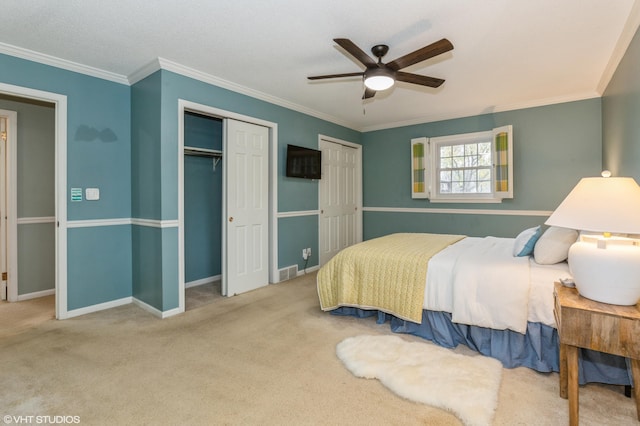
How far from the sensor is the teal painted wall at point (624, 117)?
2477mm

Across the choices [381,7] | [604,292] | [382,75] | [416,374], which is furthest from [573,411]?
[381,7]

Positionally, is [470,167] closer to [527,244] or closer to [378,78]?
[527,244]

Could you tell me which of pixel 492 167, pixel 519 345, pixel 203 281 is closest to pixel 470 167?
pixel 492 167

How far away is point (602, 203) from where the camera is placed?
165cm

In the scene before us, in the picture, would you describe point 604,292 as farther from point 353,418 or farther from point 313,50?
point 313,50

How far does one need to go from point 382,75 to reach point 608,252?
74.6 inches

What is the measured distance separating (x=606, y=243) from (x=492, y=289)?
72 cm

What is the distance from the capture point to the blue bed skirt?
74.4 inches

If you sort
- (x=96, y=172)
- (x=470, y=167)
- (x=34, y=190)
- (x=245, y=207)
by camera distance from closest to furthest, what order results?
(x=96, y=172), (x=34, y=190), (x=245, y=207), (x=470, y=167)

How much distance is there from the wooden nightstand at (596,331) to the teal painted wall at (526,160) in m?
3.28

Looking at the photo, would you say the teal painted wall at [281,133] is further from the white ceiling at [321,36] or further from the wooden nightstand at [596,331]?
the wooden nightstand at [596,331]

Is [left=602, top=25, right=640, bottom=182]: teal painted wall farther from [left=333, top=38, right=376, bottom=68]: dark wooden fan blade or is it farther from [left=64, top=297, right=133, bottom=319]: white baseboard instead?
[left=64, top=297, right=133, bottom=319]: white baseboard

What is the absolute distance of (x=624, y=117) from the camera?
290cm

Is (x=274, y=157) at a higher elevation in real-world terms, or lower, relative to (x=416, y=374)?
higher
